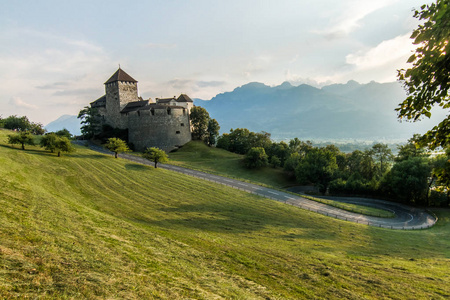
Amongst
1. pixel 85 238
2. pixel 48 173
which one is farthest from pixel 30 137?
pixel 85 238

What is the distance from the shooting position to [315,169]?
54.6m

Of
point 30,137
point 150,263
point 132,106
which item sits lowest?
point 150,263

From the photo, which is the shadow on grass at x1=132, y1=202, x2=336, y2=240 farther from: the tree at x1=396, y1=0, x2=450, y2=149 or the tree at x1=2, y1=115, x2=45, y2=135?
the tree at x1=2, y1=115, x2=45, y2=135

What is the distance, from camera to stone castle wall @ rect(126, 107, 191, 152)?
6994cm

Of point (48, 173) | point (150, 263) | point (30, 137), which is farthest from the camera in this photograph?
point (30, 137)

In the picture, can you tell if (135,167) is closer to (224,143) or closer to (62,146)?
(62,146)

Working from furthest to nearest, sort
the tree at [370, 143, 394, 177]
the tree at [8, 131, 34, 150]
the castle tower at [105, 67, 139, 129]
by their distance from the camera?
the castle tower at [105, 67, 139, 129] < the tree at [370, 143, 394, 177] < the tree at [8, 131, 34, 150]

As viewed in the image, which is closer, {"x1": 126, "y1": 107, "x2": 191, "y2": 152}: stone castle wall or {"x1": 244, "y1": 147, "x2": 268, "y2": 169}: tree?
{"x1": 244, "y1": 147, "x2": 268, "y2": 169}: tree

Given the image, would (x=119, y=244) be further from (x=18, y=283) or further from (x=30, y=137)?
(x=30, y=137)

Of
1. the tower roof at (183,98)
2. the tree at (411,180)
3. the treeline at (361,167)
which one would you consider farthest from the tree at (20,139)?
the tree at (411,180)

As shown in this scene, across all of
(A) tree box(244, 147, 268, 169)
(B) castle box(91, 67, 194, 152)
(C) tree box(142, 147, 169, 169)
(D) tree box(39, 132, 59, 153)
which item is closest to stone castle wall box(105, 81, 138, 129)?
(B) castle box(91, 67, 194, 152)

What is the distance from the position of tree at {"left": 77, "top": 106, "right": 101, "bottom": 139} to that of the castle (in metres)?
4.79

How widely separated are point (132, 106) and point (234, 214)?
61642 millimetres

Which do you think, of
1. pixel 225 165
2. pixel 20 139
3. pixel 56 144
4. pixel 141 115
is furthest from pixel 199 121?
pixel 20 139
